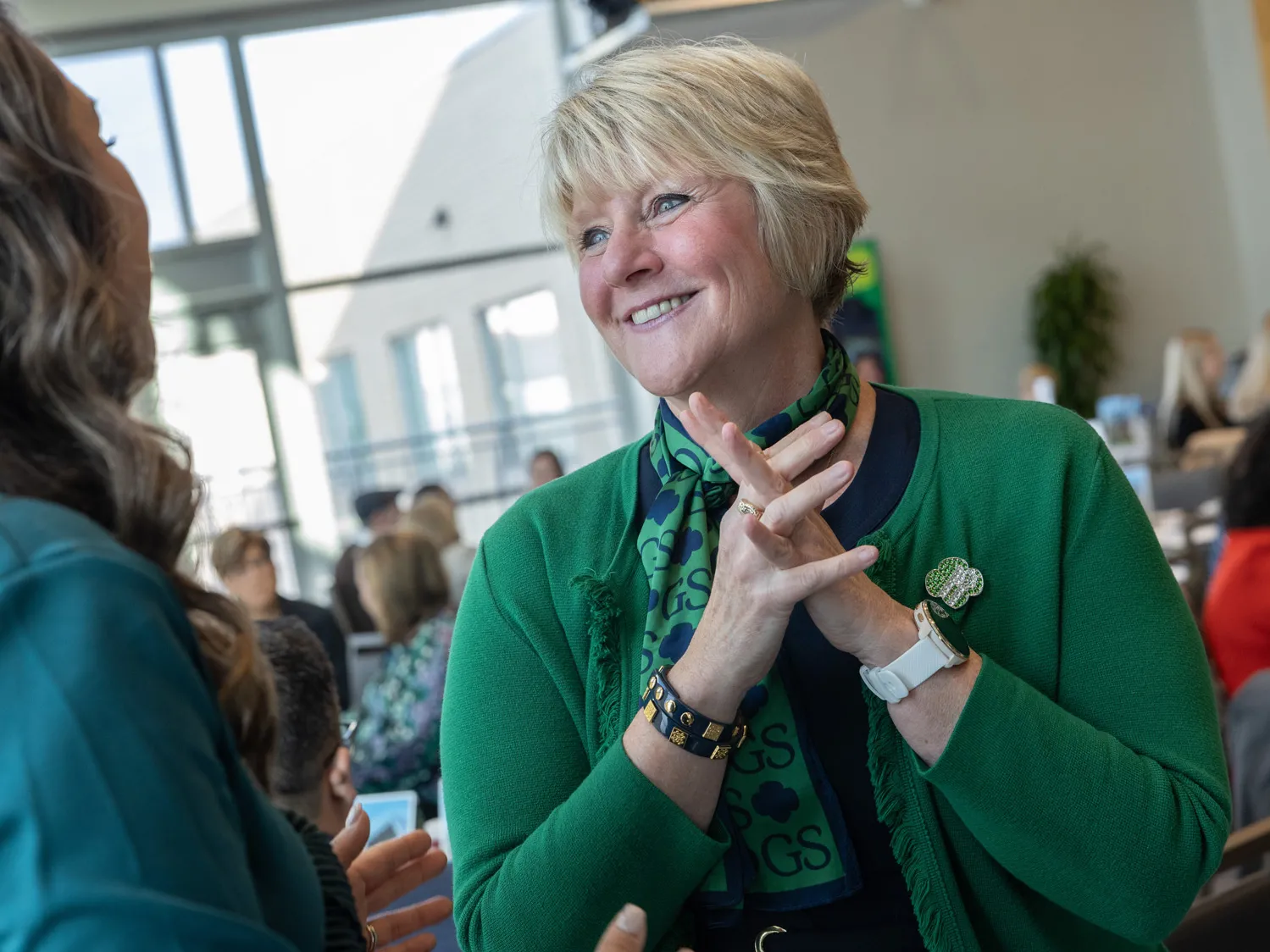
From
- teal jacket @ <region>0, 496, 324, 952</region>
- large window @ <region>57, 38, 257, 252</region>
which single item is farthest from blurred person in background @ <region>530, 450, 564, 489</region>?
teal jacket @ <region>0, 496, 324, 952</region>

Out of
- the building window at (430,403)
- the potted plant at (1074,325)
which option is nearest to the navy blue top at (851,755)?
the building window at (430,403)

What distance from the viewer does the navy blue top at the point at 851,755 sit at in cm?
130

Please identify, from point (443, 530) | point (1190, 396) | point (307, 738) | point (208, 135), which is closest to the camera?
point (307, 738)

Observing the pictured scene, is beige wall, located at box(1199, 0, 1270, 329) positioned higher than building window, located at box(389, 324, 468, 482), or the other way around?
beige wall, located at box(1199, 0, 1270, 329)

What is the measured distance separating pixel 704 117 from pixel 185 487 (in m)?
Answer: 0.84

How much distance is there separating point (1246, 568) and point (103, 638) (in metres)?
2.92

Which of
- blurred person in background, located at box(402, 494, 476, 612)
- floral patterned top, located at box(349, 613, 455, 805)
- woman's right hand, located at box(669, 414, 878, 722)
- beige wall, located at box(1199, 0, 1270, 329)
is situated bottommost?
floral patterned top, located at box(349, 613, 455, 805)

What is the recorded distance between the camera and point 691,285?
1.45 meters

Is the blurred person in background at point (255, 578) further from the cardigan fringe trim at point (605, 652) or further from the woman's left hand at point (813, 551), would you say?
the woman's left hand at point (813, 551)

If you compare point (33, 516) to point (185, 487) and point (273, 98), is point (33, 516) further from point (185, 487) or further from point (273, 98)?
point (273, 98)

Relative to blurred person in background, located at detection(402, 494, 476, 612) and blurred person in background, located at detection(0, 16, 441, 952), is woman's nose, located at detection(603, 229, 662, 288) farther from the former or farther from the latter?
blurred person in background, located at detection(402, 494, 476, 612)

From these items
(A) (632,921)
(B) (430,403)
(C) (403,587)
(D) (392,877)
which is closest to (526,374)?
(B) (430,403)

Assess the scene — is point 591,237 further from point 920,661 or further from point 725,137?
point 920,661

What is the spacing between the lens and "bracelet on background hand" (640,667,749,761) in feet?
4.04
